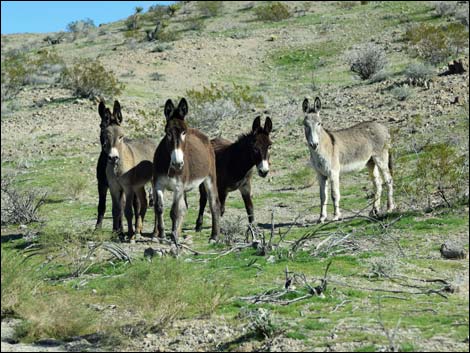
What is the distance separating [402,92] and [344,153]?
10.2 metres

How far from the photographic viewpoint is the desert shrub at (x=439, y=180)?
16.5 m

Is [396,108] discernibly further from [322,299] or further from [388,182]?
[322,299]

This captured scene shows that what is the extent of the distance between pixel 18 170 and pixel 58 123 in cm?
623

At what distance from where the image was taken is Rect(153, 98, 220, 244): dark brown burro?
1388cm

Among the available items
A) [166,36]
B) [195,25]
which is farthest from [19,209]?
[195,25]

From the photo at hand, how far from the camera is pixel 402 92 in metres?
27.7

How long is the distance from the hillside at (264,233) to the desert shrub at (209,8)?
25034 millimetres

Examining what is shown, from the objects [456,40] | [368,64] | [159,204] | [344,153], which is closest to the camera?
[159,204]

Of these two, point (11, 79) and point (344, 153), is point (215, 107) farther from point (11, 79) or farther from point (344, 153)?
point (344, 153)

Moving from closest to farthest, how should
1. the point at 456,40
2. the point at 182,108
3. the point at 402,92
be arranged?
the point at 182,108, the point at 402,92, the point at 456,40

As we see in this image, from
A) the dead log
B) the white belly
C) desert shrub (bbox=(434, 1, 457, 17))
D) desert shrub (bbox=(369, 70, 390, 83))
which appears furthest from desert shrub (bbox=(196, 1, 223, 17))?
the dead log

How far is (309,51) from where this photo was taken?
1911 inches

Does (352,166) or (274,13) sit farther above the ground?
(274,13)

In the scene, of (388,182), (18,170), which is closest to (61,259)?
(388,182)
